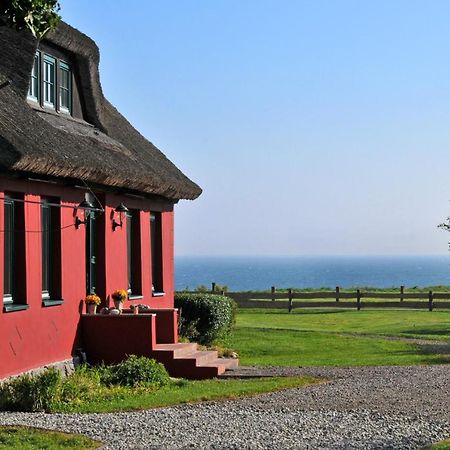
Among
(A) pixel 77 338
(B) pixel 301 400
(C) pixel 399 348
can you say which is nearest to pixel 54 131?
(A) pixel 77 338

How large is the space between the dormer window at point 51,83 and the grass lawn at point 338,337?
258 inches

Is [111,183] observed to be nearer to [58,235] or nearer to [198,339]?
[58,235]

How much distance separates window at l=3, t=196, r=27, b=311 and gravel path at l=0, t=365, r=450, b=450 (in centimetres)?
338

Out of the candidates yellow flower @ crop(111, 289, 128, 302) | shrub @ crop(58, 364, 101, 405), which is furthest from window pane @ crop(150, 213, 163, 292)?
shrub @ crop(58, 364, 101, 405)

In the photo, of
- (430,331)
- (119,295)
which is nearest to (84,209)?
(119,295)

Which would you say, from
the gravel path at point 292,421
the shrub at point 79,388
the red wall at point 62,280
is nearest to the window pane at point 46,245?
the red wall at point 62,280

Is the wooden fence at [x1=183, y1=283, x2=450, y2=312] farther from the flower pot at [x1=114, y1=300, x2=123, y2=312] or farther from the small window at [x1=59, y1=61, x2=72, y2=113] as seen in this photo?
the small window at [x1=59, y1=61, x2=72, y2=113]

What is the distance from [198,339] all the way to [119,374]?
7274 mm

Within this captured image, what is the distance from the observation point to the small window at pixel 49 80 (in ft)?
68.3

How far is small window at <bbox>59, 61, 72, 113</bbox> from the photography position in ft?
70.9

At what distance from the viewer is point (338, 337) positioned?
29812mm

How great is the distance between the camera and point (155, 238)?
1028 inches

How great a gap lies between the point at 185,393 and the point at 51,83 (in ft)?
23.4

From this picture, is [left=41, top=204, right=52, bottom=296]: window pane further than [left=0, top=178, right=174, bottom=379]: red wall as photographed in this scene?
Yes
